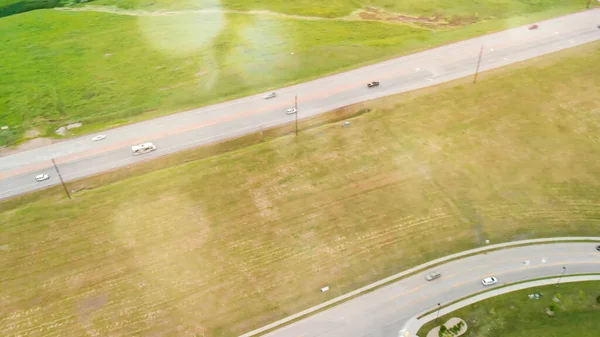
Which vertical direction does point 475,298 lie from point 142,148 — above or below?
below

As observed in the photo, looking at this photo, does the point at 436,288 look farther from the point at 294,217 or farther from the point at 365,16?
the point at 365,16

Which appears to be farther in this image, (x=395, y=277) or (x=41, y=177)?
(x=41, y=177)

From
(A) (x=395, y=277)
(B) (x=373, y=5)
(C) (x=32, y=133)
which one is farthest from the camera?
(B) (x=373, y=5)

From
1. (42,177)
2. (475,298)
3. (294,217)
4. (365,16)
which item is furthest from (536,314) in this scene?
(365,16)

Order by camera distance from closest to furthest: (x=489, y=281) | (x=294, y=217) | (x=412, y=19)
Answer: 1. (x=489, y=281)
2. (x=294, y=217)
3. (x=412, y=19)

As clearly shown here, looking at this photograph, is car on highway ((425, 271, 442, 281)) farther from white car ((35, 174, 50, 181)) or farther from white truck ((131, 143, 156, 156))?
white car ((35, 174, 50, 181))

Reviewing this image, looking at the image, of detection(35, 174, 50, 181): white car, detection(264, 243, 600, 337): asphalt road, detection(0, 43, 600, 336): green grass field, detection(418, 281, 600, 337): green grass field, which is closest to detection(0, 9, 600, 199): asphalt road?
detection(35, 174, 50, 181): white car

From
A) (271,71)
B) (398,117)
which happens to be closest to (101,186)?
(271,71)

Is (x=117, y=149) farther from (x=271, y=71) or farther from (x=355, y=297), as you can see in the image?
(x=355, y=297)
